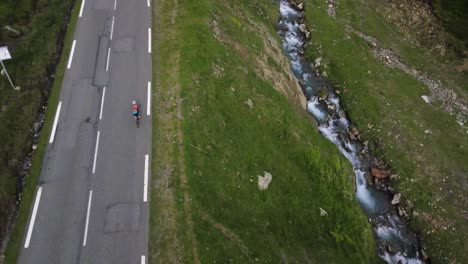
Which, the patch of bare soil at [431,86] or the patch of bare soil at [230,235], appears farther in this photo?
the patch of bare soil at [431,86]

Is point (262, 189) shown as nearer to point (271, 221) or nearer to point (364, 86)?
point (271, 221)

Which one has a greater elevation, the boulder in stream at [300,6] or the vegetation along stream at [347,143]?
the boulder in stream at [300,6]

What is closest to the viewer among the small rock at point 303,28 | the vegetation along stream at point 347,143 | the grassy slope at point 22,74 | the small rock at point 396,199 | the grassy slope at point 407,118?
the grassy slope at point 22,74

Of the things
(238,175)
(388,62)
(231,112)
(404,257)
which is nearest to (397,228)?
(404,257)

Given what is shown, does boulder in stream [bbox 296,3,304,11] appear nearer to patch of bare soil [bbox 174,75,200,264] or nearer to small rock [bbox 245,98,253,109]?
small rock [bbox 245,98,253,109]

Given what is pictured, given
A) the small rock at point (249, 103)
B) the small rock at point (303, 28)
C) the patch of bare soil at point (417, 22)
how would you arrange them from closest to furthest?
the small rock at point (249, 103)
the small rock at point (303, 28)
the patch of bare soil at point (417, 22)

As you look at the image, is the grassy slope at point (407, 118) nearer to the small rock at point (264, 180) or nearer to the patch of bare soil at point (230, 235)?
the small rock at point (264, 180)

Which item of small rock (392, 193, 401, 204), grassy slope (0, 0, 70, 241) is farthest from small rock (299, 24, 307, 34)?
grassy slope (0, 0, 70, 241)

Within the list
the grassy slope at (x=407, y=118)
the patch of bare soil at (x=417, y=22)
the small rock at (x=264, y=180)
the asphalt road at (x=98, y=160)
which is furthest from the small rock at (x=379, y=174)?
the patch of bare soil at (x=417, y=22)

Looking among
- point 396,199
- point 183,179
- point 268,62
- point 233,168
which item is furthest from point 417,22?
point 183,179
